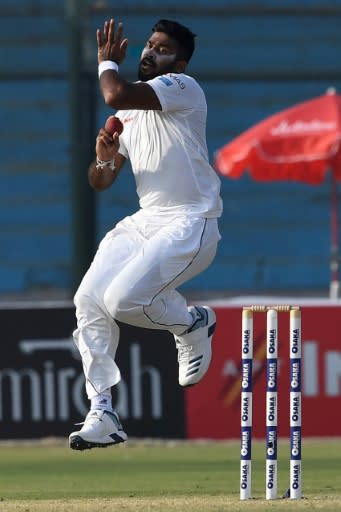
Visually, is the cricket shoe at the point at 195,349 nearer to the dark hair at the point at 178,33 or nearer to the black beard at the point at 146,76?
the black beard at the point at 146,76

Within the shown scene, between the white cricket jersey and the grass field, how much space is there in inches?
53.7

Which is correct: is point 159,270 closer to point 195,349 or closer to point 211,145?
point 195,349

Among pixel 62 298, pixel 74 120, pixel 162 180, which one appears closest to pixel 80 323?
pixel 162 180

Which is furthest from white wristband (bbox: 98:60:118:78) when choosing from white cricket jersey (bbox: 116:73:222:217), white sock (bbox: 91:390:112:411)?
white sock (bbox: 91:390:112:411)

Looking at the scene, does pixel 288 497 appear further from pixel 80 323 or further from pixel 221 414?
pixel 221 414

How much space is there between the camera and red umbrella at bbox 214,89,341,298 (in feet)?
40.9

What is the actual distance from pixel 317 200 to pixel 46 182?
304cm

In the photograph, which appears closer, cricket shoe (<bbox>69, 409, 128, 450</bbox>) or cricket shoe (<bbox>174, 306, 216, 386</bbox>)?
cricket shoe (<bbox>69, 409, 128, 450</bbox>)

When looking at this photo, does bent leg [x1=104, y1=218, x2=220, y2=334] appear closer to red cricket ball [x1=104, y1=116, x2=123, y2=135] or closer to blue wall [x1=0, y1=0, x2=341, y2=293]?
red cricket ball [x1=104, y1=116, x2=123, y2=135]

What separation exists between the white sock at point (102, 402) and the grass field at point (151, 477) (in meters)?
0.43

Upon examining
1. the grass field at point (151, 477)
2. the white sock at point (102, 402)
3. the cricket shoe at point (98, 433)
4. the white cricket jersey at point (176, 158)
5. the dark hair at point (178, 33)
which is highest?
the dark hair at point (178, 33)

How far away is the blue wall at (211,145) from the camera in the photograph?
1647 centimetres

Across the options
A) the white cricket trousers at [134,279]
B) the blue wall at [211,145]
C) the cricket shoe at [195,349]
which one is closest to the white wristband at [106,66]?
the white cricket trousers at [134,279]

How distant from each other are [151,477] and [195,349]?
193cm
